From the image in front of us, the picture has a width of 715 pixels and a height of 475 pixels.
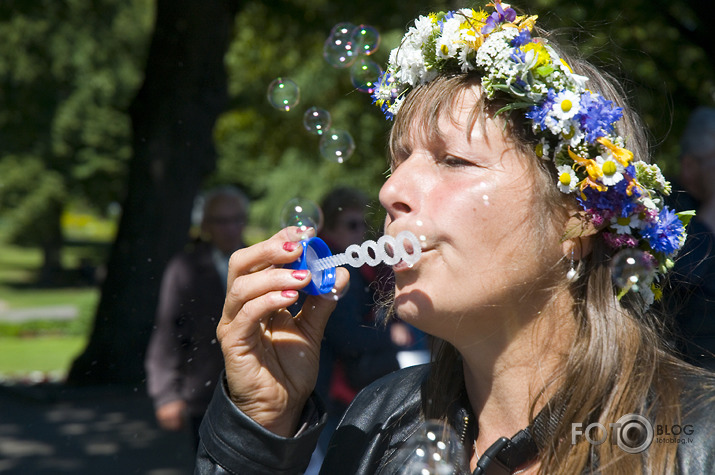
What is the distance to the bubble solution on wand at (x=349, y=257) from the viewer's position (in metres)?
1.61

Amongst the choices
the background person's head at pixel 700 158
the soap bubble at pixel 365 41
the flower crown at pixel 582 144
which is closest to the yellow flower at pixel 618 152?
the flower crown at pixel 582 144

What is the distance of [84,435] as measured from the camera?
8.15m

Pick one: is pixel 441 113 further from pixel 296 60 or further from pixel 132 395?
pixel 296 60

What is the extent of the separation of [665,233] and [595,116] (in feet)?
1.05

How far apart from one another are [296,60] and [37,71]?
39.1 feet

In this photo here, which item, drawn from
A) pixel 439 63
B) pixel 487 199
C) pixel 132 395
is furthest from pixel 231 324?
pixel 132 395

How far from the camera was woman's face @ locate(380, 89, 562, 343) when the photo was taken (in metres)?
1.60

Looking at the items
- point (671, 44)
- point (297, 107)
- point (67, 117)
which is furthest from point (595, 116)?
point (67, 117)

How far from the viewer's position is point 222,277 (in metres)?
4.34

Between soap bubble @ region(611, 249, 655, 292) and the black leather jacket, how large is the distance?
1.95 feet

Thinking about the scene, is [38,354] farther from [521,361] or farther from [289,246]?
[521,361]

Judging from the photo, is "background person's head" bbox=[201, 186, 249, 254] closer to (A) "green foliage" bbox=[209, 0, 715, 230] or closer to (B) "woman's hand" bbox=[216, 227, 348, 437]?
(A) "green foliage" bbox=[209, 0, 715, 230]

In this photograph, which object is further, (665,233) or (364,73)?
(364,73)

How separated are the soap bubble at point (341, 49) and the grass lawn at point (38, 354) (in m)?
10.2
